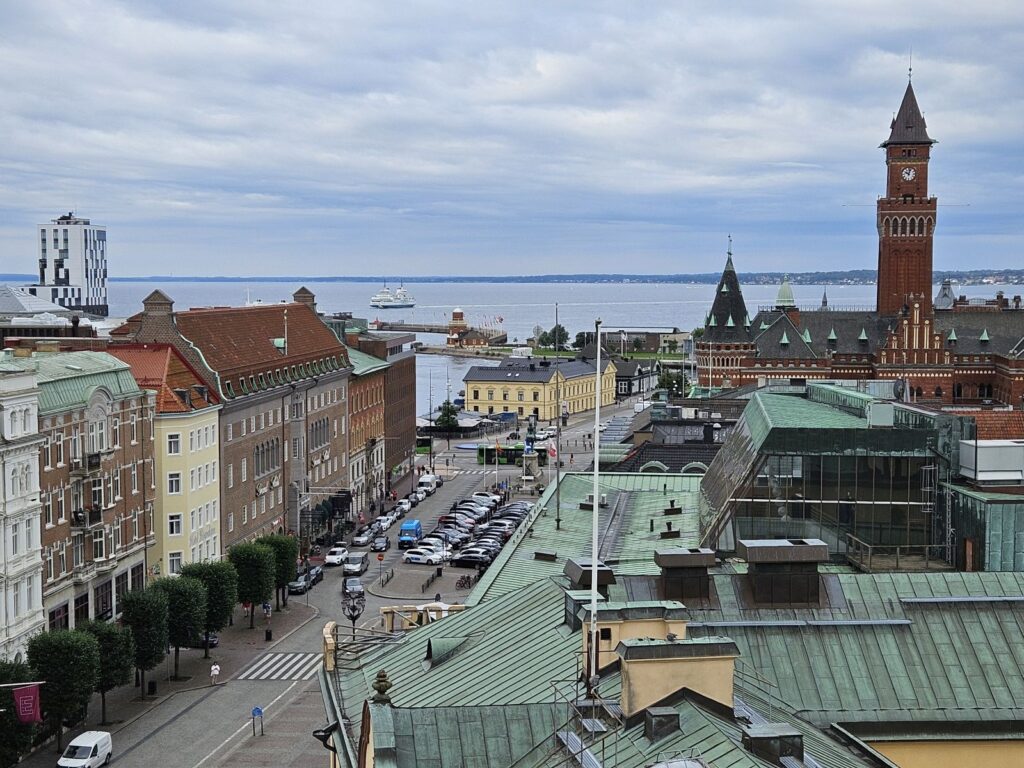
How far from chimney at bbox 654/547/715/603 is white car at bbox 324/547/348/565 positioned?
192ft

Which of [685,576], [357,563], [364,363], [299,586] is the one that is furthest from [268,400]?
[685,576]

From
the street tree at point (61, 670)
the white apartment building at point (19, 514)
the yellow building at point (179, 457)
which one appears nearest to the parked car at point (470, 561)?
the yellow building at point (179, 457)

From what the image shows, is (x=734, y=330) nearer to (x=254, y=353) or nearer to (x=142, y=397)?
(x=254, y=353)

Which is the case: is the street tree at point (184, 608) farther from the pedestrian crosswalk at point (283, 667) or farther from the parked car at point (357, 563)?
the parked car at point (357, 563)

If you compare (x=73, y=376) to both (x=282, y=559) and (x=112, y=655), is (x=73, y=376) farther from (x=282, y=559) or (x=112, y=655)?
(x=282, y=559)

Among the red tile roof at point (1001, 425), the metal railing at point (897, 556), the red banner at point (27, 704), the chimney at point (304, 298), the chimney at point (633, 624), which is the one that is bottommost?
the red banner at point (27, 704)

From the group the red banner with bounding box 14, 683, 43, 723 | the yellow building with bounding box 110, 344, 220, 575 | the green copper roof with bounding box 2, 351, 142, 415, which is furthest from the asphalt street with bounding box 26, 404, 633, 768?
the green copper roof with bounding box 2, 351, 142, 415

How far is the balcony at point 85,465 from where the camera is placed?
189ft

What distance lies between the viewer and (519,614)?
26.5m

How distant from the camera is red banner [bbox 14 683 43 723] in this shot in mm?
40812

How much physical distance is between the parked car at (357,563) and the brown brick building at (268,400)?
514 centimetres

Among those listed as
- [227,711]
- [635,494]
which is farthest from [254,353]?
[635,494]

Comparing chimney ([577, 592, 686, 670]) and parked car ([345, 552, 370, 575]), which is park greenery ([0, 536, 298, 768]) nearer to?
parked car ([345, 552, 370, 575])

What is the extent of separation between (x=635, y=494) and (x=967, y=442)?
52.5 ft
